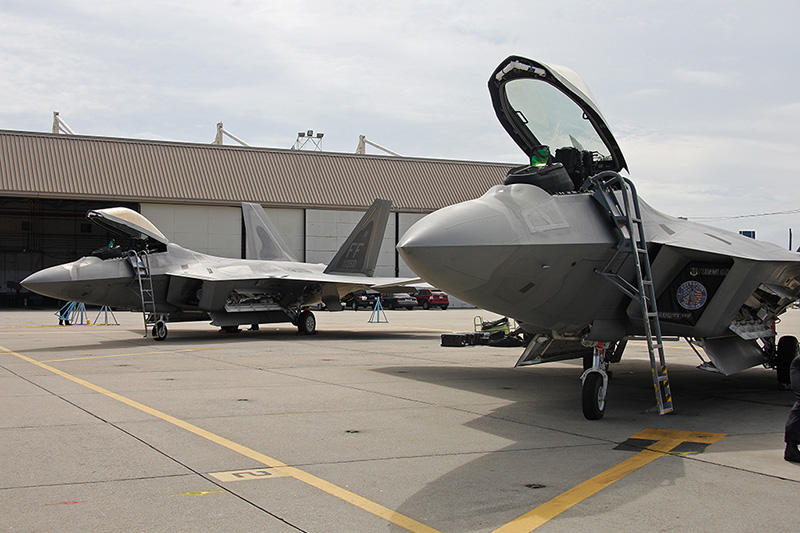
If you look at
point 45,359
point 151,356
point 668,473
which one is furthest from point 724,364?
point 45,359

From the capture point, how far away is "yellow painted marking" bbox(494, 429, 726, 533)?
428cm

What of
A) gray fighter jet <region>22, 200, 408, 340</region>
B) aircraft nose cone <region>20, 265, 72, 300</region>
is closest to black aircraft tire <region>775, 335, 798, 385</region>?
gray fighter jet <region>22, 200, 408, 340</region>

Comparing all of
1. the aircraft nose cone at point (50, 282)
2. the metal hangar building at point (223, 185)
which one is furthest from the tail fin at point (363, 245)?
the metal hangar building at point (223, 185)

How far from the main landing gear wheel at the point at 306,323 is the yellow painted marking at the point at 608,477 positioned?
14.8 metres

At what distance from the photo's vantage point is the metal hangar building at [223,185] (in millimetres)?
40531

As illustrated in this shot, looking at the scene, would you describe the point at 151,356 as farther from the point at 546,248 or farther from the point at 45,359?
the point at 546,248

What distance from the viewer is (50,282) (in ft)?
52.6

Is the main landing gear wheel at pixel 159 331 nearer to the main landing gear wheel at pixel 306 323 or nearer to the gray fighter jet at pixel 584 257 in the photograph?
the main landing gear wheel at pixel 306 323

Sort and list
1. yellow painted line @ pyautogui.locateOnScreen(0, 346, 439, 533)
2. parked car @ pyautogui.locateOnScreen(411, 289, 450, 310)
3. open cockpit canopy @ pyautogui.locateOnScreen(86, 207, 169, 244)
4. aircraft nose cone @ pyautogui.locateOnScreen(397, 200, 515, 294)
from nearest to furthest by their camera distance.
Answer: yellow painted line @ pyautogui.locateOnScreen(0, 346, 439, 533) < aircraft nose cone @ pyautogui.locateOnScreen(397, 200, 515, 294) < open cockpit canopy @ pyautogui.locateOnScreen(86, 207, 169, 244) < parked car @ pyautogui.locateOnScreen(411, 289, 450, 310)

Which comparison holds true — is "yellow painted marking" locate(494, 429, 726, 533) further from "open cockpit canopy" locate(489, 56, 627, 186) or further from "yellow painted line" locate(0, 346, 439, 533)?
"open cockpit canopy" locate(489, 56, 627, 186)

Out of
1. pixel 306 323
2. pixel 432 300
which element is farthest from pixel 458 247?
pixel 432 300

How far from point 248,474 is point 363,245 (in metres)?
17.8

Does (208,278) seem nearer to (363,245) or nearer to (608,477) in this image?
(363,245)

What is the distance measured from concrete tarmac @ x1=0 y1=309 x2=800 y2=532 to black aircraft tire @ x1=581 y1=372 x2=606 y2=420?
5.2 inches
